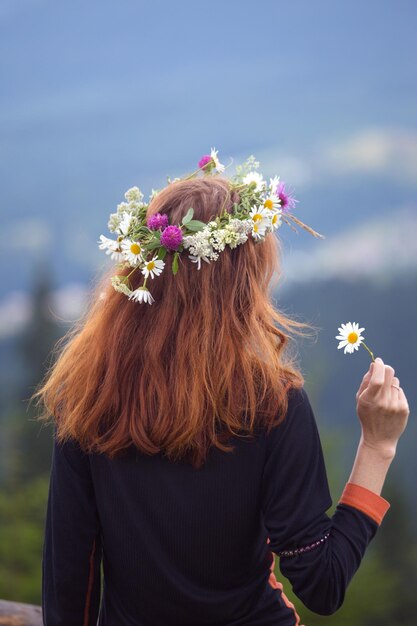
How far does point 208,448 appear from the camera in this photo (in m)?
1.27

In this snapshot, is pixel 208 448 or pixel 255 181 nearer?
pixel 208 448

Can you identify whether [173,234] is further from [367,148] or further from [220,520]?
[367,148]

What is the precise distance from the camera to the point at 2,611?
83.6 inches

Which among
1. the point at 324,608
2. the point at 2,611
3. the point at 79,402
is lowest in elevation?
the point at 2,611

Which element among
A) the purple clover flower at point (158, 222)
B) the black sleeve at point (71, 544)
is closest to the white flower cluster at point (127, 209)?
the purple clover flower at point (158, 222)

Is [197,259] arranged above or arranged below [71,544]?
above

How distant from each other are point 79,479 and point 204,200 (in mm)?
555

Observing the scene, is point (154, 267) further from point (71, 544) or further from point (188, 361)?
point (71, 544)

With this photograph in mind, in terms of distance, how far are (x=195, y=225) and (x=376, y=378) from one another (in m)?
0.41

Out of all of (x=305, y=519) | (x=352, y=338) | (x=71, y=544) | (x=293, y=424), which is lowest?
(x=71, y=544)

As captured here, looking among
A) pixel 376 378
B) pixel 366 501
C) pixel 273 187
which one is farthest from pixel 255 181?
pixel 366 501

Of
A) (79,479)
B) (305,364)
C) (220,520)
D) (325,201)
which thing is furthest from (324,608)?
(325,201)

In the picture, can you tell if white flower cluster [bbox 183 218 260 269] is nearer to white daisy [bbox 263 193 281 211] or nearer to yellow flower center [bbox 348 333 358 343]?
white daisy [bbox 263 193 281 211]

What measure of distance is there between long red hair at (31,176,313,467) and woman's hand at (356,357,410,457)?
13cm
